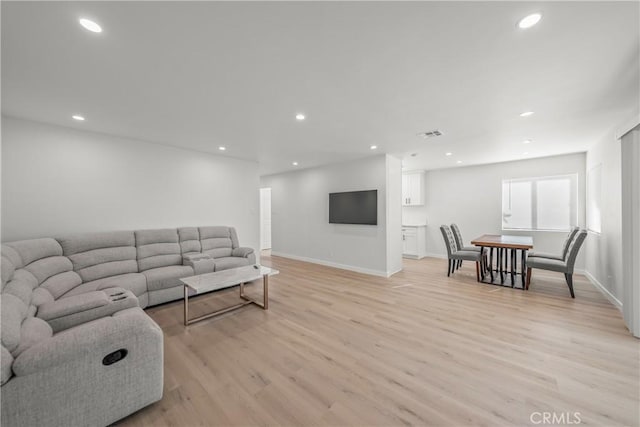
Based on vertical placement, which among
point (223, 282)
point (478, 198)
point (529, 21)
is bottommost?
point (223, 282)

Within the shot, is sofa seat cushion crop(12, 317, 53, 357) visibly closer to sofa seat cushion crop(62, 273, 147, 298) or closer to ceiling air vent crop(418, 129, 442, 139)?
sofa seat cushion crop(62, 273, 147, 298)

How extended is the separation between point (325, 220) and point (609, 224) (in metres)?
4.89

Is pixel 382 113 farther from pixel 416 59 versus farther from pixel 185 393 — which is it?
pixel 185 393

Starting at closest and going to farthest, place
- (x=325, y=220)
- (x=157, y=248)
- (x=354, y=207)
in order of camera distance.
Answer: (x=157, y=248) → (x=354, y=207) → (x=325, y=220)

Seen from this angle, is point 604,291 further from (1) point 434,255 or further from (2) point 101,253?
(2) point 101,253

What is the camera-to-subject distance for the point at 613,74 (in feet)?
6.86

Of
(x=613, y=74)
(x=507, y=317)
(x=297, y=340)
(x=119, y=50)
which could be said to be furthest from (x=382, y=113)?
(x=507, y=317)

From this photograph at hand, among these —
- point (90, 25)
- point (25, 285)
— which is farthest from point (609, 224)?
point (25, 285)

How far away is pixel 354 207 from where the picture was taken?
5.38 m

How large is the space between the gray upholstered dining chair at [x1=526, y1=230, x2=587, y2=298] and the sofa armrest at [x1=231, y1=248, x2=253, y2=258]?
493cm

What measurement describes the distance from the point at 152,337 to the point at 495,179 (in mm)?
7374

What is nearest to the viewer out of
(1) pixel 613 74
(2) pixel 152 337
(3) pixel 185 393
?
(2) pixel 152 337

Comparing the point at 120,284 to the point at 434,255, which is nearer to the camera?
the point at 120,284

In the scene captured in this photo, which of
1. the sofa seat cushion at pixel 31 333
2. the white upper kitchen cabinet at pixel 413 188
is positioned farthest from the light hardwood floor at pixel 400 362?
the white upper kitchen cabinet at pixel 413 188
